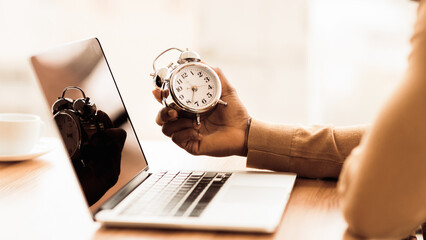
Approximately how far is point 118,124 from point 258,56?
71.9 inches

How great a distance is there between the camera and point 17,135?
1.32m

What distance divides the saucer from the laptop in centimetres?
26

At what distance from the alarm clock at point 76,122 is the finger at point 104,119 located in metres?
0.01

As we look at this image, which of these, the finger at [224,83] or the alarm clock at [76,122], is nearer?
the alarm clock at [76,122]

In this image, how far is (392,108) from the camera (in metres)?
0.76

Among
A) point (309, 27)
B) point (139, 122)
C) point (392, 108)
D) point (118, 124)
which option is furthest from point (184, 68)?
point (139, 122)

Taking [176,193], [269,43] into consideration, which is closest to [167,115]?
[176,193]

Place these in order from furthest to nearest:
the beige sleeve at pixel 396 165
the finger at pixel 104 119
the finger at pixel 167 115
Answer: the finger at pixel 167 115
the finger at pixel 104 119
the beige sleeve at pixel 396 165

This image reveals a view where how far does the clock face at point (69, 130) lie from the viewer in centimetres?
93

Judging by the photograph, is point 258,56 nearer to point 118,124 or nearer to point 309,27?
point 309,27

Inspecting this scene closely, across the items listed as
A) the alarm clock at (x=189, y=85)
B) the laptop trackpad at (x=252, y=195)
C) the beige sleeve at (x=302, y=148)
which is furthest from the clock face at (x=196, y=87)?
the laptop trackpad at (x=252, y=195)

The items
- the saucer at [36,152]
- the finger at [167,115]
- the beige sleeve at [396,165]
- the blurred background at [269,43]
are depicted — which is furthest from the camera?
the blurred background at [269,43]

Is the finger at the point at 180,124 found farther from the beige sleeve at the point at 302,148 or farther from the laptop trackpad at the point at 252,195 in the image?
the laptop trackpad at the point at 252,195

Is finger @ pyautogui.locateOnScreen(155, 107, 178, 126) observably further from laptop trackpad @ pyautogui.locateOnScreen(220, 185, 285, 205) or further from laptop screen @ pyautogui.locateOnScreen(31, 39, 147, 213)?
laptop trackpad @ pyautogui.locateOnScreen(220, 185, 285, 205)
